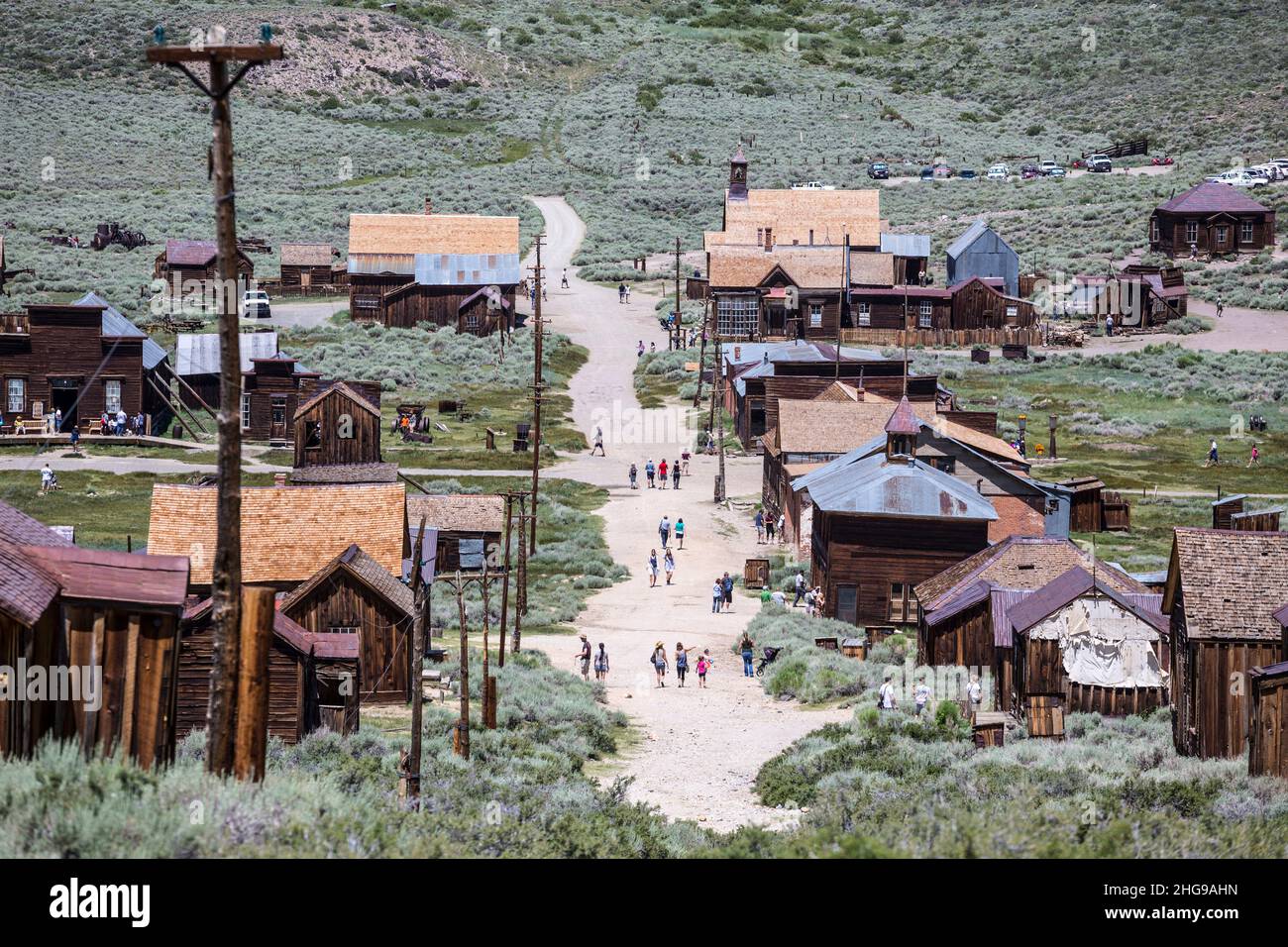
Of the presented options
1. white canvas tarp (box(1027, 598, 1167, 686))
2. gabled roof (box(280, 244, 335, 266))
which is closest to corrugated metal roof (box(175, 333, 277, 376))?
gabled roof (box(280, 244, 335, 266))

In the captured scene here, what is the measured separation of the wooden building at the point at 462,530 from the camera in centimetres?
5012

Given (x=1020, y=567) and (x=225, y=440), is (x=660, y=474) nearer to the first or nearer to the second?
(x=1020, y=567)

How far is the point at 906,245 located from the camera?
10050 cm

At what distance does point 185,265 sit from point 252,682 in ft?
268

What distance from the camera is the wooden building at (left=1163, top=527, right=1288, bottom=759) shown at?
28.3 metres

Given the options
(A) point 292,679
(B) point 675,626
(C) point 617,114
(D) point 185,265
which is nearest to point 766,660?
(B) point 675,626

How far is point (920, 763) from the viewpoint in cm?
2939

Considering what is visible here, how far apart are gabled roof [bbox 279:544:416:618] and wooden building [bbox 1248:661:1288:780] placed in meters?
16.0

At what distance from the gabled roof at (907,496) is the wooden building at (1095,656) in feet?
39.2

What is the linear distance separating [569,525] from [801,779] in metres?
28.9

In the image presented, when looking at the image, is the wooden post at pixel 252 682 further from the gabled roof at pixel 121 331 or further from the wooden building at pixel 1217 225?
the wooden building at pixel 1217 225

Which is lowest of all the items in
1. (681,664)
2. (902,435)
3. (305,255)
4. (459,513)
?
(681,664)
